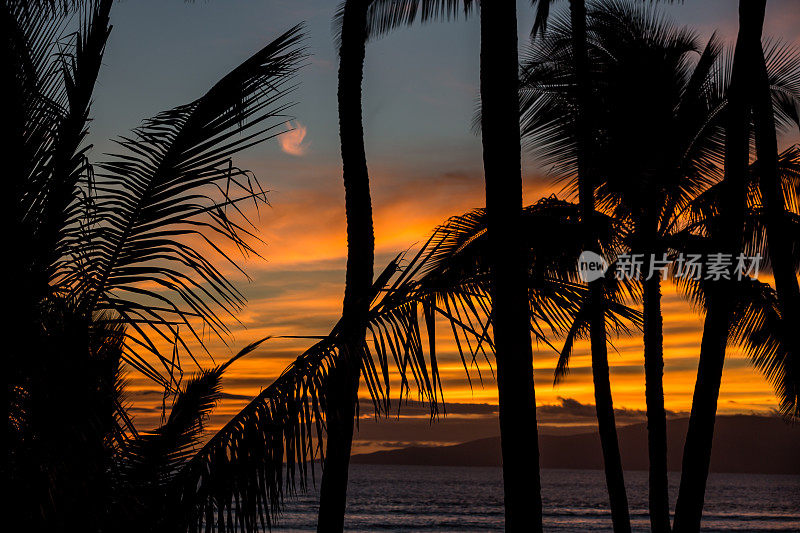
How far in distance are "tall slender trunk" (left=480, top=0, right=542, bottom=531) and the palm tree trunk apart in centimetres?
730

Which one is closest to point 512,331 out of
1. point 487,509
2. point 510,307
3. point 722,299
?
point 510,307

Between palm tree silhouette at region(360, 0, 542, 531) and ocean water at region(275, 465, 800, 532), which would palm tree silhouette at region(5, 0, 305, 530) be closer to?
palm tree silhouette at region(360, 0, 542, 531)

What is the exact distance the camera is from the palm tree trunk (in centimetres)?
1275

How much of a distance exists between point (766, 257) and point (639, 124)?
4.40 meters

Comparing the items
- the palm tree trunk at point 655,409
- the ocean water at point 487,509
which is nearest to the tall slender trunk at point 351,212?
the palm tree trunk at point 655,409

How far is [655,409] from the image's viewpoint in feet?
43.0

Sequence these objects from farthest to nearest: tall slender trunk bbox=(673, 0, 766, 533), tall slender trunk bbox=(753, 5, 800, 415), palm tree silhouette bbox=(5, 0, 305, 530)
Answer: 1. tall slender trunk bbox=(753, 5, 800, 415)
2. tall slender trunk bbox=(673, 0, 766, 533)
3. palm tree silhouette bbox=(5, 0, 305, 530)

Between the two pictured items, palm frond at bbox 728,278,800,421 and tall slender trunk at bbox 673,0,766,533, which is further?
palm frond at bbox 728,278,800,421

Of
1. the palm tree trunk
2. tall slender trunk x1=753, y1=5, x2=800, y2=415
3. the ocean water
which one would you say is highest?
tall slender trunk x1=753, y1=5, x2=800, y2=415

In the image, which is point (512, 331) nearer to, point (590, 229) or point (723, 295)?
point (723, 295)

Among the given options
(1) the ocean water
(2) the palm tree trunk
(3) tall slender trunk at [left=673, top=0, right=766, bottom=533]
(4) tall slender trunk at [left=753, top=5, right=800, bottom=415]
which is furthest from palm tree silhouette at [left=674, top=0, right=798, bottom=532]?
(1) the ocean water

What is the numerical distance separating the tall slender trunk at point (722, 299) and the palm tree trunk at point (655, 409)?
13.5 feet

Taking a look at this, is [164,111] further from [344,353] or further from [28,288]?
[344,353]

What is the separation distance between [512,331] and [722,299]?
3547 mm
